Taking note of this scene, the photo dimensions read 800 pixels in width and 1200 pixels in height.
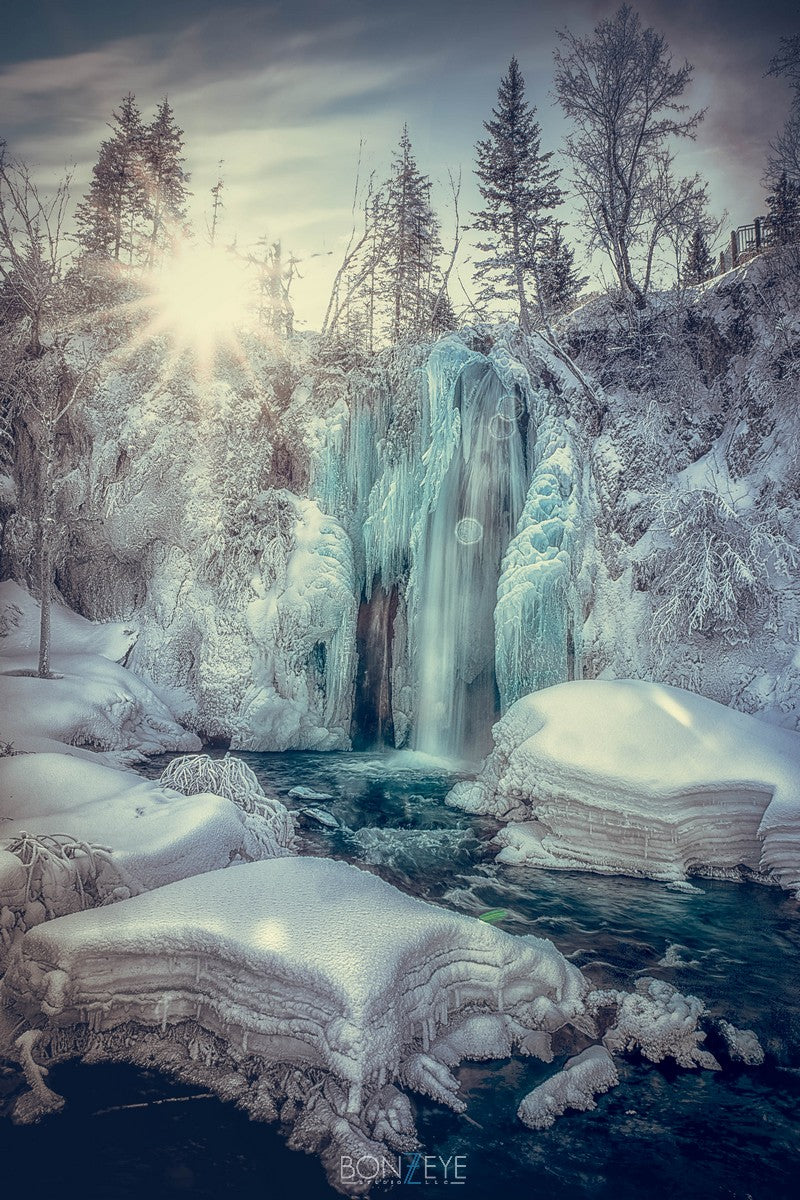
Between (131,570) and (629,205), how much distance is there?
15.1m

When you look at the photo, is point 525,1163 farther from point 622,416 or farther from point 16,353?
point 16,353

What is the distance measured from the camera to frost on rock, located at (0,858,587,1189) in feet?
11.0

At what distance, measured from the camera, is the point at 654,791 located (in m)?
7.13

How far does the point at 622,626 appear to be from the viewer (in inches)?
460

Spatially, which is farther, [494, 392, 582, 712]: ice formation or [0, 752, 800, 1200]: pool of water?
[494, 392, 582, 712]: ice formation

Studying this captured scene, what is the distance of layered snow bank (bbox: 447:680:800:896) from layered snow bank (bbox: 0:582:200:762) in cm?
650

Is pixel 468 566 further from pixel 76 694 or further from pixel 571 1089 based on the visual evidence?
pixel 571 1089

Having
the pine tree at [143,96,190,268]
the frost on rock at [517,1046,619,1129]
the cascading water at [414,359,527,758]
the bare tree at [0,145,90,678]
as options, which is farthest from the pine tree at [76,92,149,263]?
the frost on rock at [517,1046,619,1129]

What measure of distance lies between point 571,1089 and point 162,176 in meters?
32.5

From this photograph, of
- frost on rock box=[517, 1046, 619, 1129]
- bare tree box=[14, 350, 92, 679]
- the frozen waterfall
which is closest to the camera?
frost on rock box=[517, 1046, 619, 1129]

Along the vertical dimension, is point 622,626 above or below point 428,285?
below

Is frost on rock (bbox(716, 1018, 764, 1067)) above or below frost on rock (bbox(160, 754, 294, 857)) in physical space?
below

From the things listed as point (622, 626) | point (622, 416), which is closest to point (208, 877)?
point (622, 626)

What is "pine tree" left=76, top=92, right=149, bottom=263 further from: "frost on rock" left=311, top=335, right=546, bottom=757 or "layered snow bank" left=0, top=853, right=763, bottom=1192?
"layered snow bank" left=0, top=853, right=763, bottom=1192
